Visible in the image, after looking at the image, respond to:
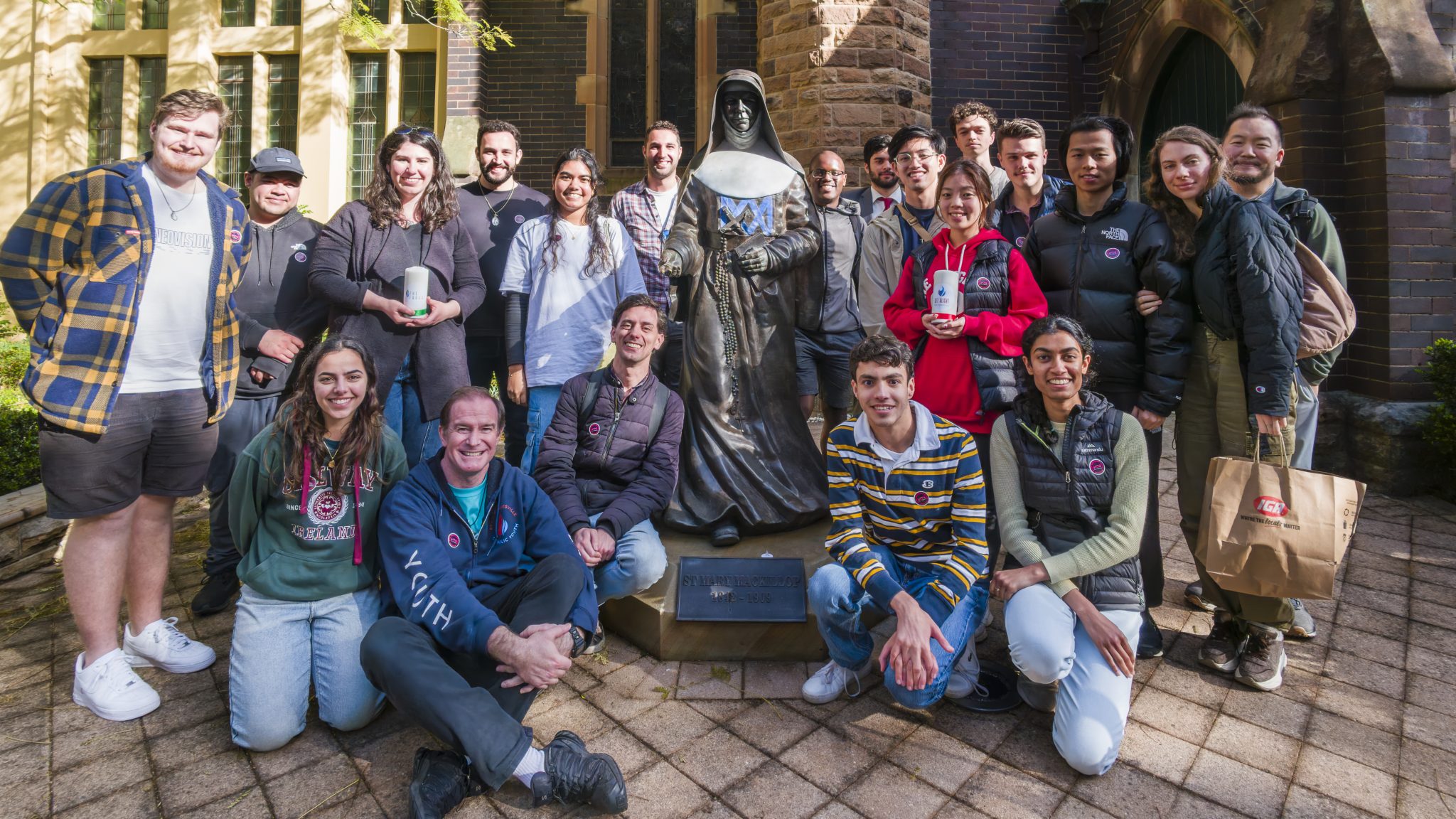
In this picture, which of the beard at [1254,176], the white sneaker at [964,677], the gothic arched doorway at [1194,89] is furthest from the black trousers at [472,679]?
the gothic arched doorway at [1194,89]

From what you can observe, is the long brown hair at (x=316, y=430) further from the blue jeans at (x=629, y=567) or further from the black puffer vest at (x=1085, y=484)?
the black puffer vest at (x=1085, y=484)

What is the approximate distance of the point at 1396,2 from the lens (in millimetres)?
5461

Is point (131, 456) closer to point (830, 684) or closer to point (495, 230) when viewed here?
point (495, 230)

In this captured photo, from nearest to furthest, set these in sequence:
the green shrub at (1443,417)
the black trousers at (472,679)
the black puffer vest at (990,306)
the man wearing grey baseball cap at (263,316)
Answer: the black trousers at (472,679) < the black puffer vest at (990,306) < the man wearing grey baseball cap at (263,316) < the green shrub at (1443,417)

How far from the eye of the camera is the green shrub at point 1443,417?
521 centimetres

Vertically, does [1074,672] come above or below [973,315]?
below

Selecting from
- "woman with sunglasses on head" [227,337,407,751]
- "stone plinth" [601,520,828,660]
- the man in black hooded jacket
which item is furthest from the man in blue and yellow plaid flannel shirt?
the man in black hooded jacket

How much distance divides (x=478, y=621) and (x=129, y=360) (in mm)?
1557

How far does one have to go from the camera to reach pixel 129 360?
2.81m

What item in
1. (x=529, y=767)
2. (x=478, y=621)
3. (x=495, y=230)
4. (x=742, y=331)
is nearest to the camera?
(x=529, y=767)

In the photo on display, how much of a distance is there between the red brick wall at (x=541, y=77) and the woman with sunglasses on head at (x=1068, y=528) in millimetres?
9341

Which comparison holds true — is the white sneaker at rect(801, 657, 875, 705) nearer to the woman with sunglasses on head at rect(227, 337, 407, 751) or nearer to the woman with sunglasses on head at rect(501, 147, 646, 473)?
the woman with sunglasses on head at rect(227, 337, 407, 751)

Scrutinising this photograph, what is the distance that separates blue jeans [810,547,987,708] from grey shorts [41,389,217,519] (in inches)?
89.9

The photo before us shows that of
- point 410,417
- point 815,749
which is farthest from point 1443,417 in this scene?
point 410,417
